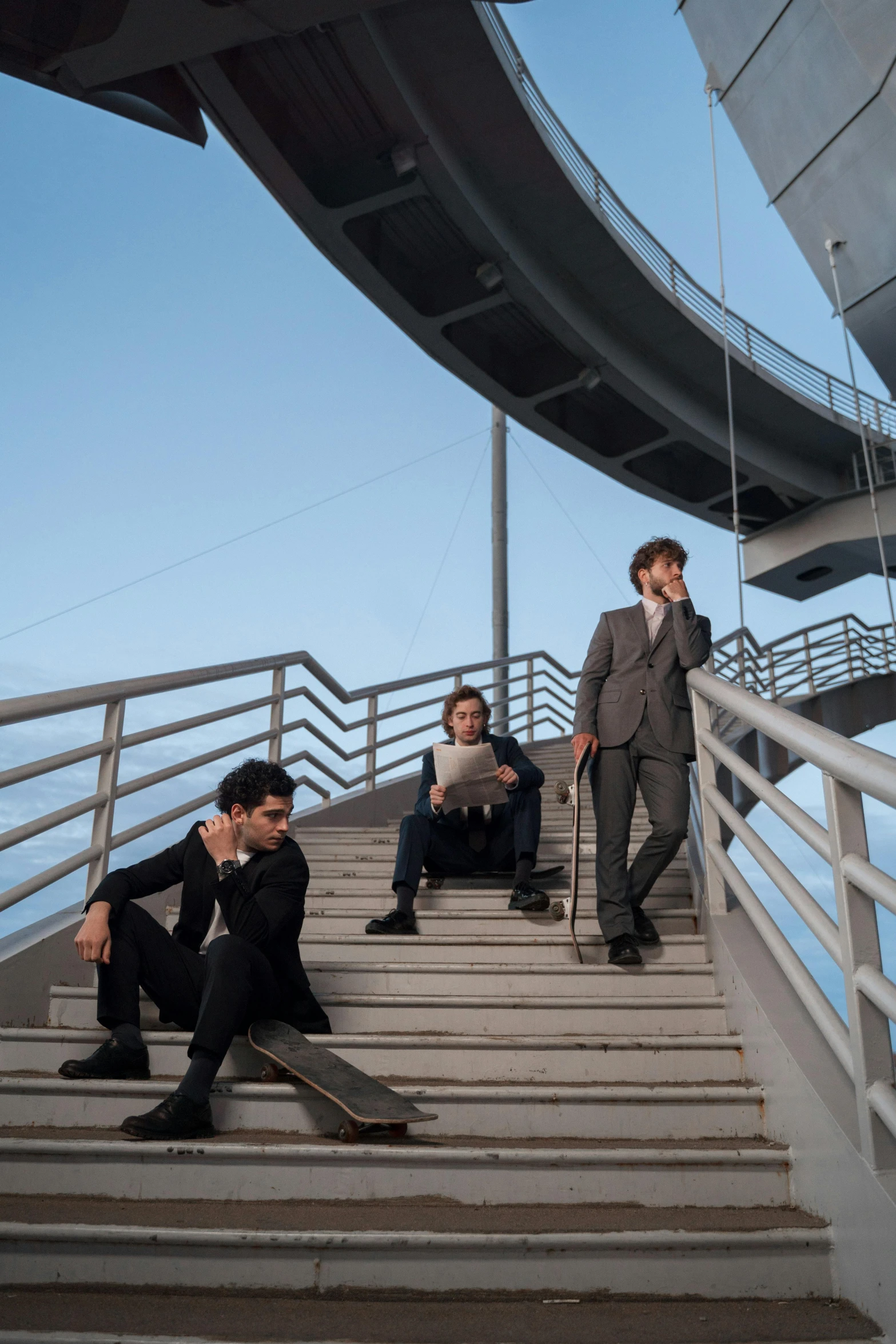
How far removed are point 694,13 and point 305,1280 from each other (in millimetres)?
14974

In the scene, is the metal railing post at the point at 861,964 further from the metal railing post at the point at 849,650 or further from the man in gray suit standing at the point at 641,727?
the metal railing post at the point at 849,650

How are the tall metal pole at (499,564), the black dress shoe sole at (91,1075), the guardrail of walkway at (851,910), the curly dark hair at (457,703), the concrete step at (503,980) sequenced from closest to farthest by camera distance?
1. the guardrail of walkway at (851,910)
2. the black dress shoe sole at (91,1075)
3. the concrete step at (503,980)
4. the curly dark hair at (457,703)
5. the tall metal pole at (499,564)

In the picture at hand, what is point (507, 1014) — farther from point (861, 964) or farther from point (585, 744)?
point (861, 964)

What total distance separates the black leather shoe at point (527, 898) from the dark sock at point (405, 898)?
414 millimetres

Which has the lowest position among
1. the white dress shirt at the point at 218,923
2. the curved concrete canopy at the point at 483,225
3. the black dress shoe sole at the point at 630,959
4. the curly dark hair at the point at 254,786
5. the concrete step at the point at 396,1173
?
the concrete step at the point at 396,1173

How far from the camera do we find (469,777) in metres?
4.48

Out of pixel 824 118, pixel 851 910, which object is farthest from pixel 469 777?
pixel 824 118

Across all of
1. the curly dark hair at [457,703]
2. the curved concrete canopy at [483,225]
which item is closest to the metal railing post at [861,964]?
the curly dark hair at [457,703]

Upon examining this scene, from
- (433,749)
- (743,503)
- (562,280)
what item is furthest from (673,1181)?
(743,503)

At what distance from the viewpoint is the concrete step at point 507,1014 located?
312 centimetres

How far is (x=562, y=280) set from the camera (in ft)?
44.5

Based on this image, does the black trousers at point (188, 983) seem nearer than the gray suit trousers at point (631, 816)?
Yes

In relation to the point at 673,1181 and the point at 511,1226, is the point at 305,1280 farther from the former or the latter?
the point at 673,1181

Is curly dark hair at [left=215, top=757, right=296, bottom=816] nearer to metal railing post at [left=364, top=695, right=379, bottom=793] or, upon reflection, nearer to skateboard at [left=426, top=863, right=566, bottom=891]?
skateboard at [left=426, top=863, right=566, bottom=891]
